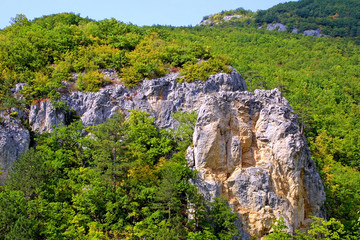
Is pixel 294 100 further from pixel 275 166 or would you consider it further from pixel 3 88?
pixel 3 88

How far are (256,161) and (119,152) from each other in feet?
30.3

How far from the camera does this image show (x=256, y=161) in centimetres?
2470

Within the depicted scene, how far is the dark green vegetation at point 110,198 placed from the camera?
20875 millimetres

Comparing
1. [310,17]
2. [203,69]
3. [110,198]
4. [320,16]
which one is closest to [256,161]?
[110,198]

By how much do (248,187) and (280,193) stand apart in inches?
85.0

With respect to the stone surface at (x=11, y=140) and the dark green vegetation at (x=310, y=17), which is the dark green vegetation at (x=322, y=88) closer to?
the dark green vegetation at (x=310, y=17)

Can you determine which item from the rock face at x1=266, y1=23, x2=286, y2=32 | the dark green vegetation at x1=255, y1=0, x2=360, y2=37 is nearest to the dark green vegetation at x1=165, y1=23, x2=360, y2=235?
the rock face at x1=266, y1=23, x2=286, y2=32

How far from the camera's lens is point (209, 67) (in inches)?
1250

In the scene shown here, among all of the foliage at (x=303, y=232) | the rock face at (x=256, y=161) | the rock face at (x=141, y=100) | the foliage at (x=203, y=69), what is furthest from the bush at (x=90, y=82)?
the foliage at (x=303, y=232)

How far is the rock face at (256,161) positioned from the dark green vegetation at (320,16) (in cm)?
9333

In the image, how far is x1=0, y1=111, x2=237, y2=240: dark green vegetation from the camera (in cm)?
2088

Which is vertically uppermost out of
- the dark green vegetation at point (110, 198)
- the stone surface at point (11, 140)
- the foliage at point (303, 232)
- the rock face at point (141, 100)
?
the rock face at point (141, 100)

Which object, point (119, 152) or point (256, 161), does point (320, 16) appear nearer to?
point (256, 161)

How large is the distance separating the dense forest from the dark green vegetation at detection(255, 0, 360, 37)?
215 ft
